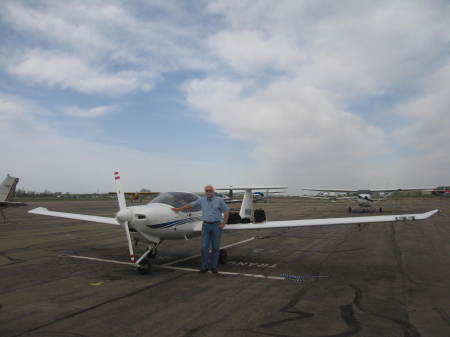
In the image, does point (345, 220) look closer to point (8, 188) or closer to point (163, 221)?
point (163, 221)

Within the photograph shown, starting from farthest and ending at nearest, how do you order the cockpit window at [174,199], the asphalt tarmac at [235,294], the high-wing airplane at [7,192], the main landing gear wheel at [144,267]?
1. the high-wing airplane at [7,192]
2. the cockpit window at [174,199]
3. the main landing gear wheel at [144,267]
4. the asphalt tarmac at [235,294]

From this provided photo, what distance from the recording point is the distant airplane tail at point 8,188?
62.7ft

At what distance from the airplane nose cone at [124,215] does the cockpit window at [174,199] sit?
1.03 meters

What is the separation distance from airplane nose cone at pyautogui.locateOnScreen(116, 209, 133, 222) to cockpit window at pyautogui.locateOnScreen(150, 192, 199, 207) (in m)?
1.03

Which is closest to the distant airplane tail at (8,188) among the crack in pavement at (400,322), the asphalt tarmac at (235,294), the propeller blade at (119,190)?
the asphalt tarmac at (235,294)

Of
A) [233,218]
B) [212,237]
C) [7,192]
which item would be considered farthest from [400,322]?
[7,192]

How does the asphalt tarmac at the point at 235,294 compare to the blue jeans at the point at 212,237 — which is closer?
the asphalt tarmac at the point at 235,294

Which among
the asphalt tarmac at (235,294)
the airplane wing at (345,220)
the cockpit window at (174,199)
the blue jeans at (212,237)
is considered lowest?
the asphalt tarmac at (235,294)

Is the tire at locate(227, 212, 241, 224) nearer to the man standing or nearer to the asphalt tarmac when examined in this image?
the asphalt tarmac

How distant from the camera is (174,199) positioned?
28.7 feet

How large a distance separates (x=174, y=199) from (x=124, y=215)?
1.60 m

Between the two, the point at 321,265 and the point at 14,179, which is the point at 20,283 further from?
the point at 14,179

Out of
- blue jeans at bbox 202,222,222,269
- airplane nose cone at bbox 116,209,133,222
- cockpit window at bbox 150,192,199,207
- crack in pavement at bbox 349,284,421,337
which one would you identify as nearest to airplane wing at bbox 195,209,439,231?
blue jeans at bbox 202,222,222,269

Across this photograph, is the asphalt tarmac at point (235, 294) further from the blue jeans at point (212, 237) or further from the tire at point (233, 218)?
the tire at point (233, 218)
